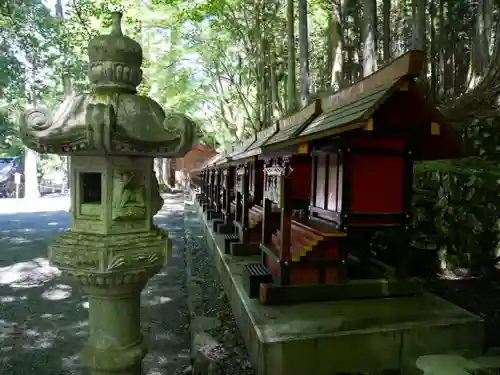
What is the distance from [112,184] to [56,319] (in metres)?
4.38

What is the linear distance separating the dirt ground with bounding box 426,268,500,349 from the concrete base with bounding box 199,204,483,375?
4.48 ft

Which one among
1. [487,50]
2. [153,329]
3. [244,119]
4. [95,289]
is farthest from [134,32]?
[95,289]

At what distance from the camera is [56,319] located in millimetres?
6402

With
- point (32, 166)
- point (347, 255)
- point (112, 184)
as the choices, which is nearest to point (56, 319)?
point (112, 184)

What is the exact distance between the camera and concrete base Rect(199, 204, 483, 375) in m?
4.10

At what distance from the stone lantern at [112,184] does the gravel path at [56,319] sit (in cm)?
45

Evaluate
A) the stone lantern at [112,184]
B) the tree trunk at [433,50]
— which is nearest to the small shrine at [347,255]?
the stone lantern at [112,184]

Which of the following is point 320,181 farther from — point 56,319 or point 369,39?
point 369,39

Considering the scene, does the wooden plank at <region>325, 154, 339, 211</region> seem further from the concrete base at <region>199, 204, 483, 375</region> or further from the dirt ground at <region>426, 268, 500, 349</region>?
the dirt ground at <region>426, 268, 500, 349</region>

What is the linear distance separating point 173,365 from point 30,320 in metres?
2.88

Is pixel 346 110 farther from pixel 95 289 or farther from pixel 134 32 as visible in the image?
pixel 134 32

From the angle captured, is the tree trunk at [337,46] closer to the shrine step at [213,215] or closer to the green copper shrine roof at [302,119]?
the shrine step at [213,215]

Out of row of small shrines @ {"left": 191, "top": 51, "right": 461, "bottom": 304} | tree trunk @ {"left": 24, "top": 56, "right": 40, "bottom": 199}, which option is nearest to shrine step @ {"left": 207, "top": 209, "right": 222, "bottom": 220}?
row of small shrines @ {"left": 191, "top": 51, "right": 461, "bottom": 304}

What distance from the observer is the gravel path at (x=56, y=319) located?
496 centimetres
